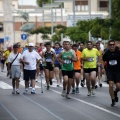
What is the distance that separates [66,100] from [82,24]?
2777 cm

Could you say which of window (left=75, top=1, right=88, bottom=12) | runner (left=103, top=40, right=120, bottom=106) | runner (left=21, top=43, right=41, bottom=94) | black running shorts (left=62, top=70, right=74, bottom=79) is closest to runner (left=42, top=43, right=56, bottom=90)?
runner (left=21, top=43, right=41, bottom=94)

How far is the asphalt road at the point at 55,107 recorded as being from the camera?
1678 cm

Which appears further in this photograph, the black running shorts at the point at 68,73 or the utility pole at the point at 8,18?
the utility pole at the point at 8,18

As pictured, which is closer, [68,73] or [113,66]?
[113,66]

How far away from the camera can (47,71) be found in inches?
1054

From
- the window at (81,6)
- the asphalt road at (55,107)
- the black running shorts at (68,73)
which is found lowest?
the asphalt road at (55,107)

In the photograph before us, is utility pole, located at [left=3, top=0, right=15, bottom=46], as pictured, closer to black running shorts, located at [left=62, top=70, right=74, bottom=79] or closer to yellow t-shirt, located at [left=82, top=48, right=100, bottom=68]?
yellow t-shirt, located at [left=82, top=48, right=100, bottom=68]

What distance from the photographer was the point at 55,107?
19.1 metres

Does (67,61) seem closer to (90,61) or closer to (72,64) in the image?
(72,64)

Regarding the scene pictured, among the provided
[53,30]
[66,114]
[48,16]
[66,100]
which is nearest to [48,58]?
[66,100]

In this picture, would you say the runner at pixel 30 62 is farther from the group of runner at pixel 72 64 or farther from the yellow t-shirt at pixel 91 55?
the yellow t-shirt at pixel 91 55

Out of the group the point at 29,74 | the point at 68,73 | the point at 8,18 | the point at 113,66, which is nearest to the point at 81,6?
the point at 8,18

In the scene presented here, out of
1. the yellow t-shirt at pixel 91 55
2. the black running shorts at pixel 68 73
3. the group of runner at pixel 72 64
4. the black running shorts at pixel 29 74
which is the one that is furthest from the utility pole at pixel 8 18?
the black running shorts at pixel 68 73

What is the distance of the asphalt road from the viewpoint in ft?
55.1
